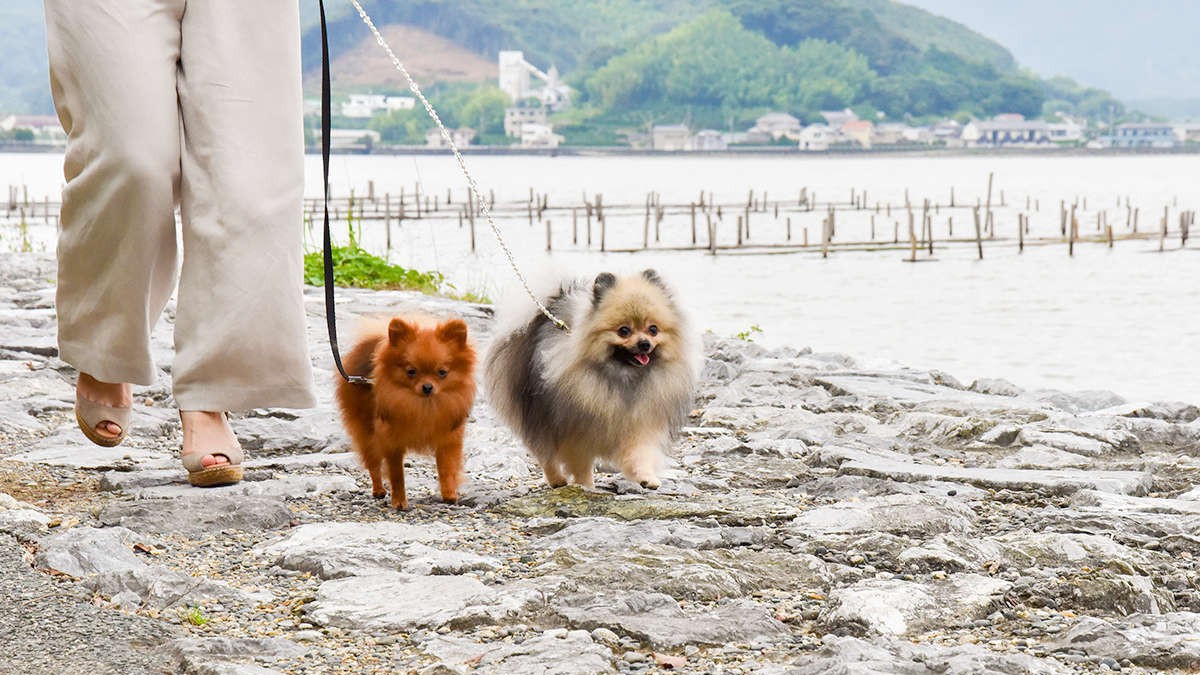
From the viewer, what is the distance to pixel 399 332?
3.32 m

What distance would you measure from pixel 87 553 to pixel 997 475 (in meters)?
2.36

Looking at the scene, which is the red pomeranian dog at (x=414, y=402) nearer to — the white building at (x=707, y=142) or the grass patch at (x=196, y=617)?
the grass patch at (x=196, y=617)

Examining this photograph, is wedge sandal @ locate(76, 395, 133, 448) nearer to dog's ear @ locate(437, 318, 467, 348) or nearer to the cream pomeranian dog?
dog's ear @ locate(437, 318, 467, 348)

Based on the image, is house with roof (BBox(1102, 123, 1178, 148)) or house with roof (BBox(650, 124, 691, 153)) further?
house with roof (BBox(1102, 123, 1178, 148))

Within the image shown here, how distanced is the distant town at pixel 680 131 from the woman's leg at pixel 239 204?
114m

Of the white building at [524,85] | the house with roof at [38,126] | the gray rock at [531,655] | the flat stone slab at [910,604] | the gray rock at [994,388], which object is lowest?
the gray rock at [994,388]

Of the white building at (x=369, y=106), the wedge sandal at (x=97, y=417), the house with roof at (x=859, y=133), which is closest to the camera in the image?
the wedge sandal at (x=97, y=417)

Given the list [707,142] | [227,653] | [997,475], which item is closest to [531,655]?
[227,653]

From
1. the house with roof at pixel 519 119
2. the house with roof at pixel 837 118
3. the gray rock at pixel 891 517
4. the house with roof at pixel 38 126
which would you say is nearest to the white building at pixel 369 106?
the house with roof at pixel 519 119

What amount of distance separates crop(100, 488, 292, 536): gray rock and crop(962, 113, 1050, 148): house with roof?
134 metres

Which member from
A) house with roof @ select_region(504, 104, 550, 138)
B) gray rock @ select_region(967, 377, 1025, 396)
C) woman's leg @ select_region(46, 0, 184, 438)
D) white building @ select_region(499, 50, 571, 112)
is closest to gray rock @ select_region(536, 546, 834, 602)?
woman's leg @ select_region(46, 0, 184, 438)

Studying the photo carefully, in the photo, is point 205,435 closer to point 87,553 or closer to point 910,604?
point 87,553

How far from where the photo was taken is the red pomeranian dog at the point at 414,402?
10.9 ft

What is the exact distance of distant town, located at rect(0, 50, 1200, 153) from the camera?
121m
